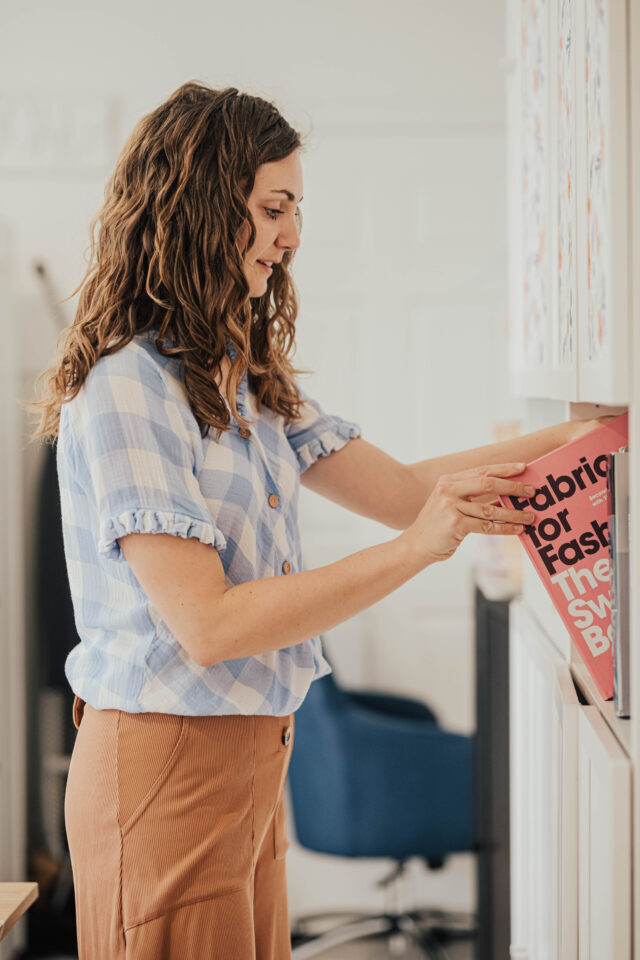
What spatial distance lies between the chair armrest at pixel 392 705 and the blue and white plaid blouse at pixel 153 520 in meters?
1.56

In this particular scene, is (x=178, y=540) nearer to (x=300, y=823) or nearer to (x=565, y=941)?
(x=565, y=941)

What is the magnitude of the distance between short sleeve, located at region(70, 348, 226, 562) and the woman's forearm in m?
0.07

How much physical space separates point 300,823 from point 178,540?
157cm

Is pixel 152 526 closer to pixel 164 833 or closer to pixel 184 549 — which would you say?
pixel 184 549

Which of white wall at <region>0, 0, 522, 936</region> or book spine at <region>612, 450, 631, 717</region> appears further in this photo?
white wall at <region>0, 0, 522, 936</region>

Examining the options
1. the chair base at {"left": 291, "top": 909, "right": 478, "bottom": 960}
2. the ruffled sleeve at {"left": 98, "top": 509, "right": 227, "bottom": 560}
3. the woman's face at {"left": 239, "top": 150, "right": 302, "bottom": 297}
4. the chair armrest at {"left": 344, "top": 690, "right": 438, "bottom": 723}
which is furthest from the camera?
the chair armrest at {"left": 344, "top": 690, "right": 438, "bottom": 723}

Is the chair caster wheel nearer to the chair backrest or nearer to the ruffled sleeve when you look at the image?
the chair backrest

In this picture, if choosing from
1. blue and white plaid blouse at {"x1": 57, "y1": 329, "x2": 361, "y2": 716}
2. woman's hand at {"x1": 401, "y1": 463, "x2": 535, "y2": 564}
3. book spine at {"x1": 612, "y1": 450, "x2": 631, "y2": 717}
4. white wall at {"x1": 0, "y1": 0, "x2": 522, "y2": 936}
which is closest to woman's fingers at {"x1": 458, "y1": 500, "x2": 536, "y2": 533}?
woman's hand at {"x1": 401, "y1": 463, "x2": 535, "y2": 564}

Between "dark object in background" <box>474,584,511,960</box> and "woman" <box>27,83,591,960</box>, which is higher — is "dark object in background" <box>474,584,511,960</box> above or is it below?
below

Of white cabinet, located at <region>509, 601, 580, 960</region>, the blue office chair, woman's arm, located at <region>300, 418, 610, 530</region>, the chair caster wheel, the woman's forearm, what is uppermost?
woman's arm, located at <region>300, 418, 610, 530</region>

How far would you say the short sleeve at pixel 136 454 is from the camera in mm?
1001

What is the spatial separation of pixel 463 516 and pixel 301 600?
193mm

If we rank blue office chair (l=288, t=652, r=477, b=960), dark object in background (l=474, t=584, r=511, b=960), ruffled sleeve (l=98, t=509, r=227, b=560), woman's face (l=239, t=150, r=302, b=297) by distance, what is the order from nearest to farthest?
1. ruffled sleeve (l=98, t=509, r=227, b=560)
2. woman's face (l=239, t=150, r=302, b=297)
3. dark object in background (l=474, t=584, r=511, b=960)
4. blue office chair (l=288, t=652, r=477, b=960)

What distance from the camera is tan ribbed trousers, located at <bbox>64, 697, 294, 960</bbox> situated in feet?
3.54
